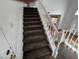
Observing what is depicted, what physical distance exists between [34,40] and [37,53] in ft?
1.87

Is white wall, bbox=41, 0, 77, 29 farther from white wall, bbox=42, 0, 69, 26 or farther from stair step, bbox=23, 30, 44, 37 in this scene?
stair step, bbox=23, 30, 44, 37

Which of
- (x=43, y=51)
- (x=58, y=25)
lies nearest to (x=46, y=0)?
(x=58, y=25)

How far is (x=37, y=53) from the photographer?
11.9ft

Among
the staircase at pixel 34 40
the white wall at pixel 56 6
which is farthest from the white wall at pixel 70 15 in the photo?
the staircase at pixel 34 40

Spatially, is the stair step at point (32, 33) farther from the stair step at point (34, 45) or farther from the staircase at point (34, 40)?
the stair step at point (34, 45)

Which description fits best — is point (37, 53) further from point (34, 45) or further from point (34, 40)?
point (34, 40)

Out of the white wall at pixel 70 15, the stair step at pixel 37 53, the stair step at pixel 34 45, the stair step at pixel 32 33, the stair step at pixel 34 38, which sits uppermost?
the white wall at pixel 70 15

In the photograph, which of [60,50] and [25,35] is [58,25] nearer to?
[60,50]

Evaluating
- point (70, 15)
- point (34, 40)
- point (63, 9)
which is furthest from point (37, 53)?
point (70, 15)

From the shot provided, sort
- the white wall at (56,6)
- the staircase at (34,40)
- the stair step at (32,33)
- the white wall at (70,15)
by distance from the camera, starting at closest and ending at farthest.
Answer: the staircase at (34,40) → the stair step at (32,33) → the white wall at (56,6) → the white wall at (70,15)

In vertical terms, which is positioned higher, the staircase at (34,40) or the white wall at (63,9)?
the white wall at (63,9)

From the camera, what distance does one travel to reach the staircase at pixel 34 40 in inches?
141

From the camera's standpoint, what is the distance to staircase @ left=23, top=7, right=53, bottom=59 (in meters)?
3.57

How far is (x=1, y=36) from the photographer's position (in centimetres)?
167
